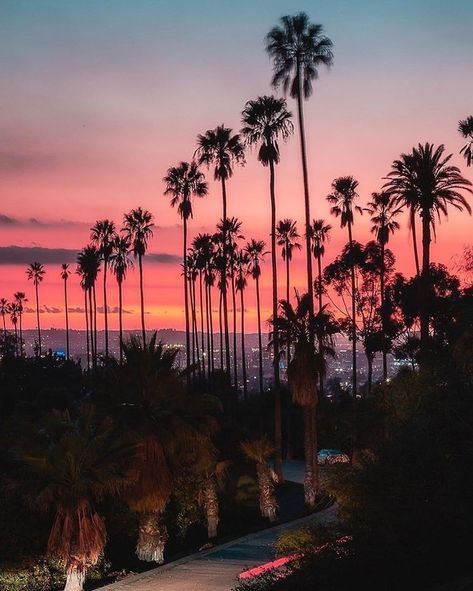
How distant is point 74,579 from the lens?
22.5 m

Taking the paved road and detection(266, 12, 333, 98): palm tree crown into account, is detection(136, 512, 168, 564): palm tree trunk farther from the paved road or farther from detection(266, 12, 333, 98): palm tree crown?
detection(266, 12, 333, 98): palm tree crown

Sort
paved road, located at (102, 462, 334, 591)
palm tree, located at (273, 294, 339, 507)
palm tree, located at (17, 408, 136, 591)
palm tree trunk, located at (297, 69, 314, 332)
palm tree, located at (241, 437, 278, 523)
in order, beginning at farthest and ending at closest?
1. palm tree trunk, located at (297, 69, 314, 332)
2. palm tree, located at (273, 294, 339, 507)
3. palm tree, located at (241, 437, 278, 523)
4. palm tree, located at (17, 408, 136, 591)
5. paved road, located at (102, 462, 334, 591)

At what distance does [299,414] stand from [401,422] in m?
45.6

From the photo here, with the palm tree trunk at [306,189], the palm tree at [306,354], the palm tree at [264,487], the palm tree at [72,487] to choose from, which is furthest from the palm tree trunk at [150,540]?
the palm tree trunk at [306,189]

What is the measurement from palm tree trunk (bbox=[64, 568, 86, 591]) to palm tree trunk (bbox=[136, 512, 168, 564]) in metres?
4.02

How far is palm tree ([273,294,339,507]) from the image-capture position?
3794 cm

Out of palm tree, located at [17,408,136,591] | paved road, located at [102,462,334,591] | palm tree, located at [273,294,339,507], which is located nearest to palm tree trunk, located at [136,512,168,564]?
paved road, located at [102,462,334,591]

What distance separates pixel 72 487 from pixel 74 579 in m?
2.44

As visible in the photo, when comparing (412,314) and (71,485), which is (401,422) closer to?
(71,485)

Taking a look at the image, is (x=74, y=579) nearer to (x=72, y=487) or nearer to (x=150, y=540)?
(x=72, y=487)

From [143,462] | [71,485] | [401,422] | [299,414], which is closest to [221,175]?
[299,414]

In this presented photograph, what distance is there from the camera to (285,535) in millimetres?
19500

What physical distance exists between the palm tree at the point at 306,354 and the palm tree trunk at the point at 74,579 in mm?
16684

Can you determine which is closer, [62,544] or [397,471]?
[397,471]
